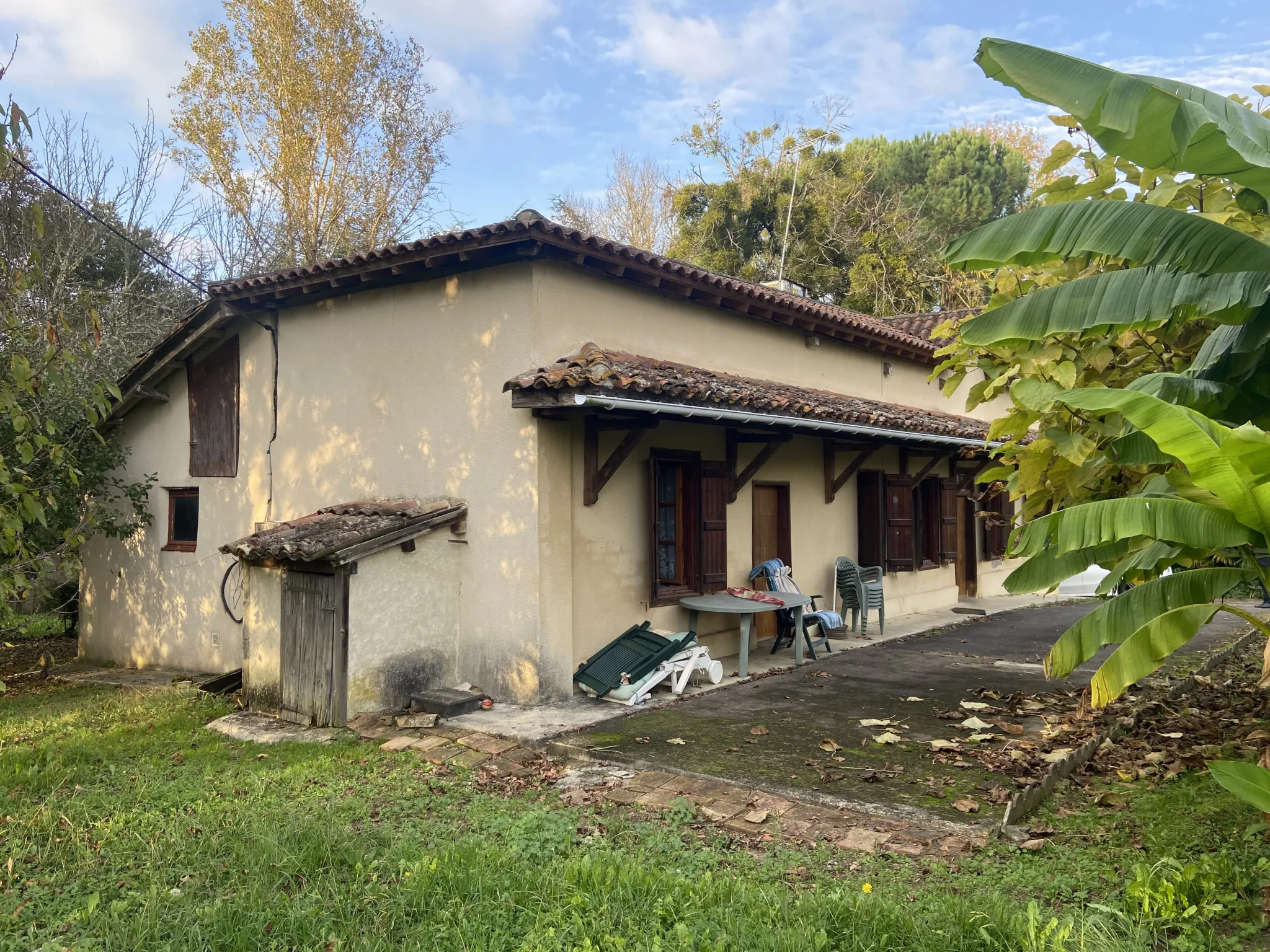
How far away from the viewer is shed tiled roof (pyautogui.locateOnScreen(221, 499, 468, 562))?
22.6 ft

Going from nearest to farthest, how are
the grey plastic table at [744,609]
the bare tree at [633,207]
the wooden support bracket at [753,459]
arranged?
the grey plastic table at [744,609], the wooden support bracket at [753,459], the bare tree at [633,207]

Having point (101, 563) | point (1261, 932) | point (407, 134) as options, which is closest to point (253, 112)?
point (407, 134)

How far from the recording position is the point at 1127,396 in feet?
9.57

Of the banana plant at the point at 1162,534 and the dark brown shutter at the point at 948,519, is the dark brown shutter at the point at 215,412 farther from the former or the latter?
the dark brown shutter at the point at 948,519

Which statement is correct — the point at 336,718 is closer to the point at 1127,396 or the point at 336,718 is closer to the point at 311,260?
the point at 1127,396

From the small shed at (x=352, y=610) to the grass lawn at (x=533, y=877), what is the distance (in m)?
1.61

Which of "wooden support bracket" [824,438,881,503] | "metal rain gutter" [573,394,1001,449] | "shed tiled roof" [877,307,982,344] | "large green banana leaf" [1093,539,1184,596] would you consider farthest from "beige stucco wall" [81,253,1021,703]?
"shed tiled roof" [877,307,982,344]

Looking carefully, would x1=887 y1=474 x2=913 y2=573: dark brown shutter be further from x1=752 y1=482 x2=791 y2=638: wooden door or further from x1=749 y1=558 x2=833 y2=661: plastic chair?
x1=749 y1=558 x2=833 y2=661: plastic chair

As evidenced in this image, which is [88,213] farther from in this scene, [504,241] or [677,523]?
[677,523]

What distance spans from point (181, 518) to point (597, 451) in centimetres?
640

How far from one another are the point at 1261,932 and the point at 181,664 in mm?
10801

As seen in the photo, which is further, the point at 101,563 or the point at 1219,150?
the point at 101,563

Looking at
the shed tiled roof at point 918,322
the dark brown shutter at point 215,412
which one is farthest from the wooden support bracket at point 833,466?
the dark brown shutter at point 215,412

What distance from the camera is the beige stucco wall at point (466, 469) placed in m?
7.47
